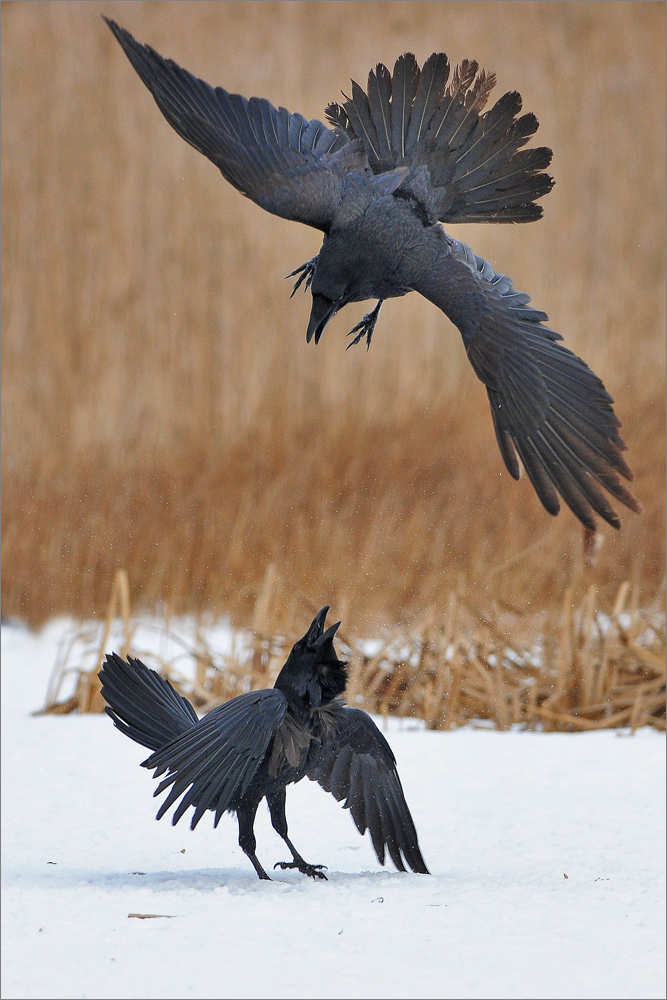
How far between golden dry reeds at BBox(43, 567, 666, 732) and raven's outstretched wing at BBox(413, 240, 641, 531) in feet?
4.10

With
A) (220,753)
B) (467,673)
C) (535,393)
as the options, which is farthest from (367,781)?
(467,673)

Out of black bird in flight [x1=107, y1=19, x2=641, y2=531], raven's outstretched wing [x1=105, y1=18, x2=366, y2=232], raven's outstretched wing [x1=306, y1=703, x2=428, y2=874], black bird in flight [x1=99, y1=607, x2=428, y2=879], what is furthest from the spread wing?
raven's outstretched wing [x1=105, y1=18, x2=366, y2=232]

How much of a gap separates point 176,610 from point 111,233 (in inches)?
47.1

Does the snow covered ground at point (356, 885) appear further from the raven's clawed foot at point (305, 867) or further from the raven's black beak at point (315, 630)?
the raven's black beak at point (315, 630)

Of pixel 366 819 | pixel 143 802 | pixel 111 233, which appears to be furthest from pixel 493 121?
pixel 111 233

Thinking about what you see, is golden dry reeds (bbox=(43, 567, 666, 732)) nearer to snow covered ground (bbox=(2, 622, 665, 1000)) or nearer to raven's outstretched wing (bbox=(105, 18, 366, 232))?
snow covered ground (bbox=(2, 622, 665, 1000))

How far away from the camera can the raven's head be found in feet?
4.19

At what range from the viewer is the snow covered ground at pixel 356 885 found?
1038mm

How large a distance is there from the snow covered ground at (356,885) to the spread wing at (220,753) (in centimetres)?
12

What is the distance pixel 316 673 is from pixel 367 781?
0.15m

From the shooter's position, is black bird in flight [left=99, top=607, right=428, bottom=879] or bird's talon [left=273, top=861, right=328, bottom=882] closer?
black bird in flight [left=99, top=607, right=428, bottom=879]

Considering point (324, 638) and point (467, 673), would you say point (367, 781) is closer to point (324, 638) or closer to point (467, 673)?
point (324, 638)

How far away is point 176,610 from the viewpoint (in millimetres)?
3037

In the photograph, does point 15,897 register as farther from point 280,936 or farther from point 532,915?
point 532,915
